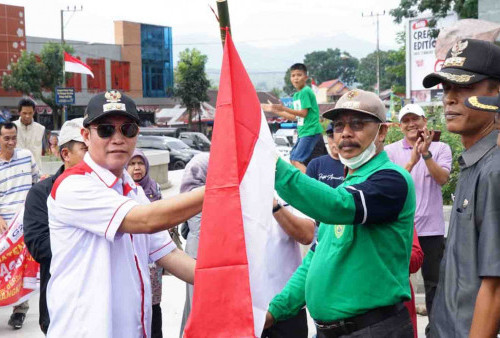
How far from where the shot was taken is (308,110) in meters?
10.3

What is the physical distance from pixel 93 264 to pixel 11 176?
5.12 meters

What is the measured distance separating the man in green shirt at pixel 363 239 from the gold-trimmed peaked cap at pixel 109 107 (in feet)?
2.60

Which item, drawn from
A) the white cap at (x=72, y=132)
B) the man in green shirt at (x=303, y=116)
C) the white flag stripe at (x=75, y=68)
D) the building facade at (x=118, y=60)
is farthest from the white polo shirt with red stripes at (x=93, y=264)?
the building facade at (x=118, y=60)

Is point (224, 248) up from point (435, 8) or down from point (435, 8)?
down

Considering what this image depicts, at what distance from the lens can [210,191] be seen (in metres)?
2.68

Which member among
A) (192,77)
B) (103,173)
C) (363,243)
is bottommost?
(363,243)

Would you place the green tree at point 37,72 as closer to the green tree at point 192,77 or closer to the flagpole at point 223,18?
the green tree at point 192,77

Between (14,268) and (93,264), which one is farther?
(14,268)

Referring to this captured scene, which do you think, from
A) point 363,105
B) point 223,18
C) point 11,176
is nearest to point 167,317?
point 11,176

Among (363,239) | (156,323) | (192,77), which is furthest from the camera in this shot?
(192,77)

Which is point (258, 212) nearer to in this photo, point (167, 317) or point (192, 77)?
point (167, 317)

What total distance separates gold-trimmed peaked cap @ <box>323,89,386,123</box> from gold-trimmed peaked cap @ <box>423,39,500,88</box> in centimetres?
36

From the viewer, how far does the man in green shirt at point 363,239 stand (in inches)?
118

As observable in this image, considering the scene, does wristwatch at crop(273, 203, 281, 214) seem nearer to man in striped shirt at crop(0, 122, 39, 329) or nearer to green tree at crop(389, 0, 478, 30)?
man in striped shirt at crop(0, 122, 39, 329)
